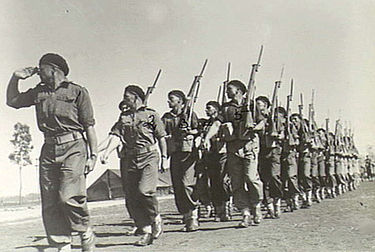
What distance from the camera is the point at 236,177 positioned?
6.79m

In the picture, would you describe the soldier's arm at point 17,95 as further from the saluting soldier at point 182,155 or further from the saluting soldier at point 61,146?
the saluting soldier at point 182,155

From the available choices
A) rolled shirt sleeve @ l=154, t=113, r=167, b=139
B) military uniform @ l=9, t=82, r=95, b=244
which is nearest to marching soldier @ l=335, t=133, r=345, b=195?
rolled shirt sleeve @ l=154, t=113, r=167, b=139

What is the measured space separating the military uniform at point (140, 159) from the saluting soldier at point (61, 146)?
3.46 ft

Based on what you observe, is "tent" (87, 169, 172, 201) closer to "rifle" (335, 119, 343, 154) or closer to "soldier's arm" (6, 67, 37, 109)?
"rifle" (335, 119, 343, 154)

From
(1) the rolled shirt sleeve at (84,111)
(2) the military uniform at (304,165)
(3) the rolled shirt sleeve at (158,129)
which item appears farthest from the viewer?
(2) the military uniform at (304,165)

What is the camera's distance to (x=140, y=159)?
18.6ft

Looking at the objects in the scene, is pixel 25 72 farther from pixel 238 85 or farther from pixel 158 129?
pixel 238 85

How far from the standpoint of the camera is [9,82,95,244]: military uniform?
4.43 meters

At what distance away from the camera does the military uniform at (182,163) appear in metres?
6.58

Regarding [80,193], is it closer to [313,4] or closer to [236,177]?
[236,177]

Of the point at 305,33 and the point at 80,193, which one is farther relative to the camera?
the point at 305,33

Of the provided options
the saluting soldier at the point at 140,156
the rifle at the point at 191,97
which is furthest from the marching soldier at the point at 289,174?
the saluting soldier at the point at 140,156

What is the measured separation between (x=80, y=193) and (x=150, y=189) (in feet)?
4.17

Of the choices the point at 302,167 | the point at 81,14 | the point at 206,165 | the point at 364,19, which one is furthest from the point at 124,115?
the point at 302,167
